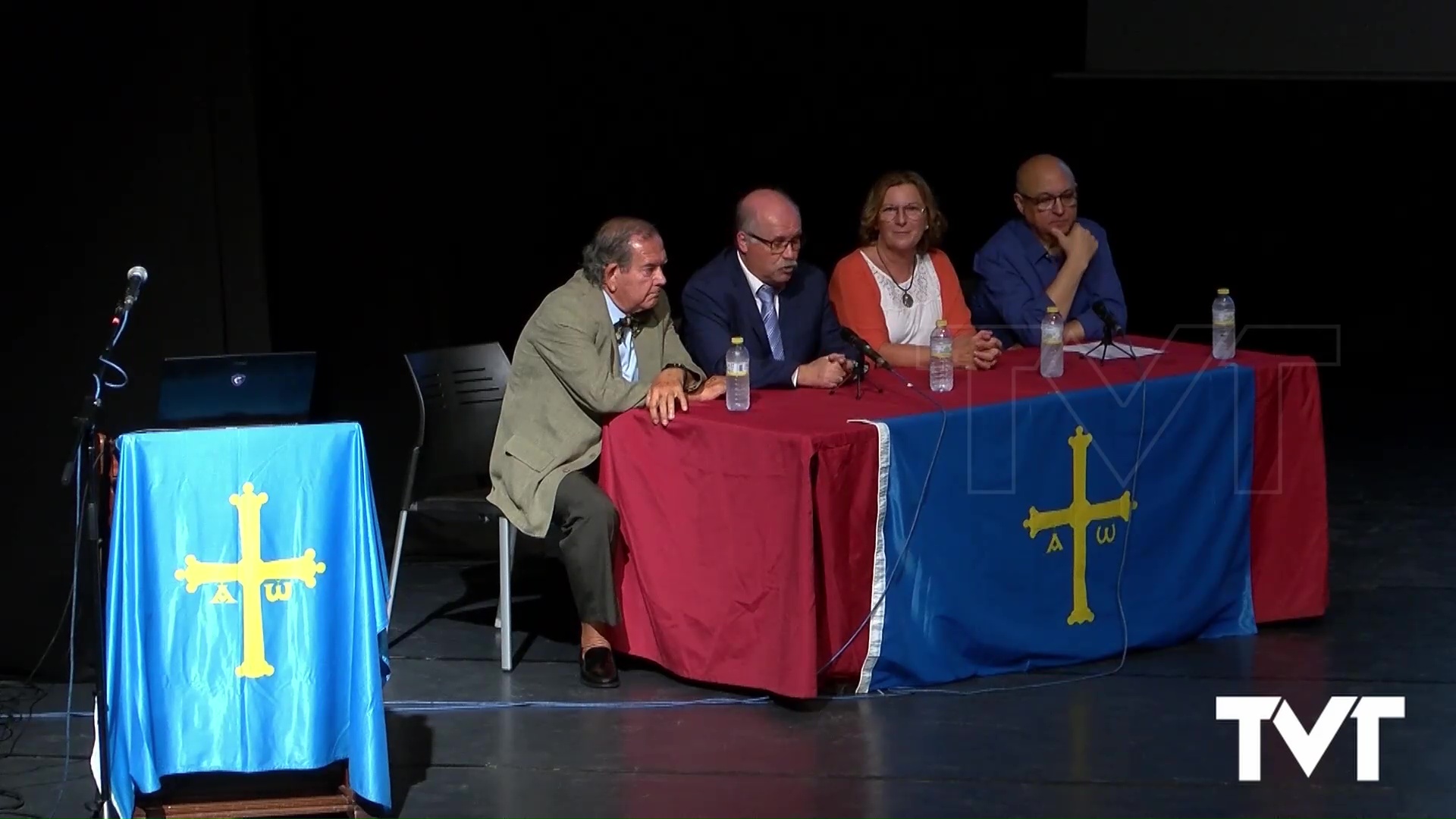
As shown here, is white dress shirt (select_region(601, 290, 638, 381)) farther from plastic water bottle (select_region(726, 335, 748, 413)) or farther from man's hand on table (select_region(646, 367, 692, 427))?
plastic water bottle (select_region(726, 335, 748, 413))

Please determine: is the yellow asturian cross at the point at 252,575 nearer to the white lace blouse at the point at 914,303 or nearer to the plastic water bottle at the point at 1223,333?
the white lace blouse at the point at 914,303

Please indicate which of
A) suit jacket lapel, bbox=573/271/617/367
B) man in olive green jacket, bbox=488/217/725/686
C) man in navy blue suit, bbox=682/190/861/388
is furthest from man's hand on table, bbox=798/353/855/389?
suit jacket lapel, bbox=573/271/617/367

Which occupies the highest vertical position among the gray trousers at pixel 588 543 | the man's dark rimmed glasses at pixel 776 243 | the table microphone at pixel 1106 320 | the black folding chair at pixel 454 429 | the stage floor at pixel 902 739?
the man's dark rimmed glasses at pixel 776 243

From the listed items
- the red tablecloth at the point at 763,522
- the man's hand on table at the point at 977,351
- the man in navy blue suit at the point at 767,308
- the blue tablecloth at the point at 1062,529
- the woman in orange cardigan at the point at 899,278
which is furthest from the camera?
the woman in orange cardigan at the point at 899,278

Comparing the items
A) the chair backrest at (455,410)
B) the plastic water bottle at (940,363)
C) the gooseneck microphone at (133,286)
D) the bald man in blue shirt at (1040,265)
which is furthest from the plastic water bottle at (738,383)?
the gooseneck microphone at (133,286)

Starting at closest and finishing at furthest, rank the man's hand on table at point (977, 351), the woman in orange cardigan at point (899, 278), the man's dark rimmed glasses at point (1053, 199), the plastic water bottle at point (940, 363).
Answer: the plastic water bottle at point (940, 363) < the man's hand on table at point (977, 351) < the woman in orange cardigan at point (899, 278) < the man's dark rimmed glasses at point (1053, 199)

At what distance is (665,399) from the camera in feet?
15.1

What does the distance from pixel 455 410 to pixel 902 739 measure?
1.62 meters

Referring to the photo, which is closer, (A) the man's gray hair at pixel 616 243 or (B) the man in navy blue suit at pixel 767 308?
(A) the man's gray hair at pixel 616 243

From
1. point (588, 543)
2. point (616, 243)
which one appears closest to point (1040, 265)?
point (616, 243)

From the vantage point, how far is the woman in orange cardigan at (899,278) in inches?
207

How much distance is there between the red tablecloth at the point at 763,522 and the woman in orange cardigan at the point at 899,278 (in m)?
0.29

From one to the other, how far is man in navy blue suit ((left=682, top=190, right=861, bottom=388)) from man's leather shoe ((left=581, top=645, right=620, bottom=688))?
0.78 metres

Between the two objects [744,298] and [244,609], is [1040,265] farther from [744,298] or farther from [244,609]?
[244,609]
